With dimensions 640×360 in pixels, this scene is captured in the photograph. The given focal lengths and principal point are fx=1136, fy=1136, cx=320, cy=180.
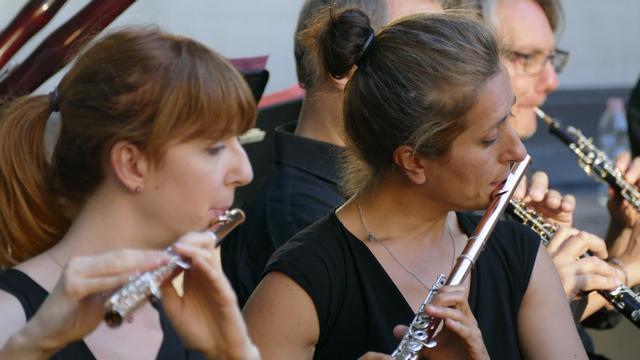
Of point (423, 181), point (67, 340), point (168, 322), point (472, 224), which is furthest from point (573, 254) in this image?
point (67, 340)

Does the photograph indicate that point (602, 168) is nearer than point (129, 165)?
No

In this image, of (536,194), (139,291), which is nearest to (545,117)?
(536,194)

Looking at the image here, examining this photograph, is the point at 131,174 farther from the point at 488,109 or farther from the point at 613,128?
the point at 613,128

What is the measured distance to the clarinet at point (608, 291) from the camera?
279 centimetres

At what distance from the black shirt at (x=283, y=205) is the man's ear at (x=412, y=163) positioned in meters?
0.51

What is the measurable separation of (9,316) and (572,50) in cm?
694

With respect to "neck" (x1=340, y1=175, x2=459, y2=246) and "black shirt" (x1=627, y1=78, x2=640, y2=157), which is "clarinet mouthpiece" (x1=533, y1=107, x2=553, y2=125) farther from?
"neck" (x1=340, y1=175, x2=459, y2=246)

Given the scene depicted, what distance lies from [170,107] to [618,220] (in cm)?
187

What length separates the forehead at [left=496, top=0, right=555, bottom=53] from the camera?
3633 millimetres

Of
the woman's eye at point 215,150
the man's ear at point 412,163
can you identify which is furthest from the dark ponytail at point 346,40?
the woman's eye at point 215,150

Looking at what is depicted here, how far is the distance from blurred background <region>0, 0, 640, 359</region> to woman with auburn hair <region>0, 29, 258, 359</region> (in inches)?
144

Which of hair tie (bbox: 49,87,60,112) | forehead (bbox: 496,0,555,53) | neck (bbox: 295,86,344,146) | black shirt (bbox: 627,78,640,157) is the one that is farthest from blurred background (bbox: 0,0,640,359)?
hair tie (bbox: 49,87,60,112)

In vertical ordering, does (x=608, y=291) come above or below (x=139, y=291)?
below

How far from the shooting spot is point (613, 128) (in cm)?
797
